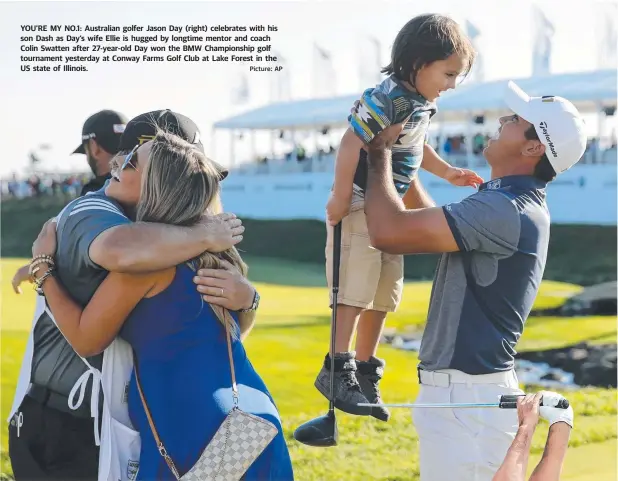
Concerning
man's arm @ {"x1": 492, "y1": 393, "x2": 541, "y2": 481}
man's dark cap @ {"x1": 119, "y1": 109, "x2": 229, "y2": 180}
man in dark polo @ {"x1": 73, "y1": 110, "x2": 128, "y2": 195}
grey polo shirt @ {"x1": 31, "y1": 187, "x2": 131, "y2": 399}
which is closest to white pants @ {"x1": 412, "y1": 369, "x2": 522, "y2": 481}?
man's arm @ {"x1": 492, "y1": 393, "x2": 541, "y2": 481}

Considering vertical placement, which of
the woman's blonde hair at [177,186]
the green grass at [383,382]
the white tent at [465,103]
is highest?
the woman's blonde hair at [177,186]

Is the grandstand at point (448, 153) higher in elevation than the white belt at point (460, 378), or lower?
lower

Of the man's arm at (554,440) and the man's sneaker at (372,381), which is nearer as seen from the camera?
the man's arm at (554,440)

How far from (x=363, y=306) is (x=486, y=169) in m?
21.0

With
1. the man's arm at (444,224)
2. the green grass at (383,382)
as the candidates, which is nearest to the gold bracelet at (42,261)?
the man's arm at (444,224)

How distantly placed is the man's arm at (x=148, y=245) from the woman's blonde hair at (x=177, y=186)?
0.15 ft

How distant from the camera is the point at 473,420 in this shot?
10.9 feet

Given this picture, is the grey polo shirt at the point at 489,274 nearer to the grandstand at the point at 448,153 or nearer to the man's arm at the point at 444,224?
the man's arm at the point at 444,224

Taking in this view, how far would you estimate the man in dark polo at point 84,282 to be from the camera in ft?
8.98

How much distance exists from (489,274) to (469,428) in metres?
0.53

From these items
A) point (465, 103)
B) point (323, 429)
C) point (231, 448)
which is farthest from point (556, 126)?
point (465, 103)

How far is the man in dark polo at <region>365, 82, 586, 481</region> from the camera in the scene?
3207 mm

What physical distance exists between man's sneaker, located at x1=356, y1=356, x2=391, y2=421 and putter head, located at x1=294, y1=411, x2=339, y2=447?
0.91 ft

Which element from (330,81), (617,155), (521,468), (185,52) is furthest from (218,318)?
(330,81)
